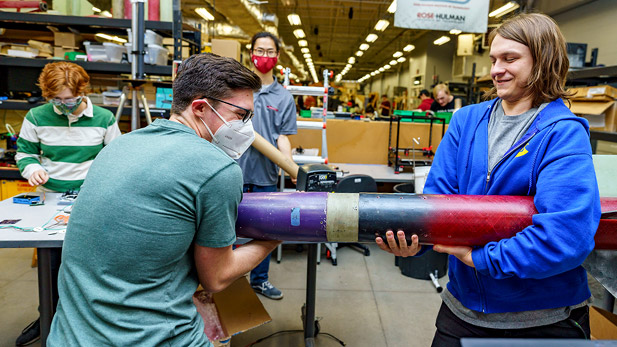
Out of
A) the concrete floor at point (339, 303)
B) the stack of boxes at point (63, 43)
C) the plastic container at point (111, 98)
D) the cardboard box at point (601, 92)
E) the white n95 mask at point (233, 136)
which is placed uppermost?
the stack of boxes at point (63, 43)

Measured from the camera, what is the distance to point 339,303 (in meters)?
2.90

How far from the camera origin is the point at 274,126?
9.02ft

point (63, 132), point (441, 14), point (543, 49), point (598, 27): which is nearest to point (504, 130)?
point (543, 49)

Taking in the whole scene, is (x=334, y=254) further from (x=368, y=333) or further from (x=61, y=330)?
(x=61, y=330)

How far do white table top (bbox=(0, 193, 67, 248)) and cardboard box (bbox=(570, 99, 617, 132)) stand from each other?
356cm

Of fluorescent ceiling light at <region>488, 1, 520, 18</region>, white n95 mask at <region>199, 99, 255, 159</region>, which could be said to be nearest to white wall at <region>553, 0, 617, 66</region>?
fluorescent ceiling light at <region>488, 1, 520, 18</region>

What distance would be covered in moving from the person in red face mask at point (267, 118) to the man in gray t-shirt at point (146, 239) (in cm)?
164

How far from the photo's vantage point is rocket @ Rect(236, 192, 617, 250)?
3.25 ft

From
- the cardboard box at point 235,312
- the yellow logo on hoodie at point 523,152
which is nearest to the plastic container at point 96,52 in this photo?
the cardboard box at point 235,312

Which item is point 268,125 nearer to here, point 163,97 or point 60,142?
point 60,142

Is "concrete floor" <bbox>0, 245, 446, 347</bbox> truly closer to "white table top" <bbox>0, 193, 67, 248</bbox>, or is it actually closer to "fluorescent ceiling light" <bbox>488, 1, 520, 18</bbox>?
"white table top" <bbox>0, 193, 67, 248</bbox>

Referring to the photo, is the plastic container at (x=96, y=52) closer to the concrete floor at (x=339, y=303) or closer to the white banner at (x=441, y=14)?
the concrete floor at (x=339, y=303)

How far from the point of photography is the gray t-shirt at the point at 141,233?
863mm

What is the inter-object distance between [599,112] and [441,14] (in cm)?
201
